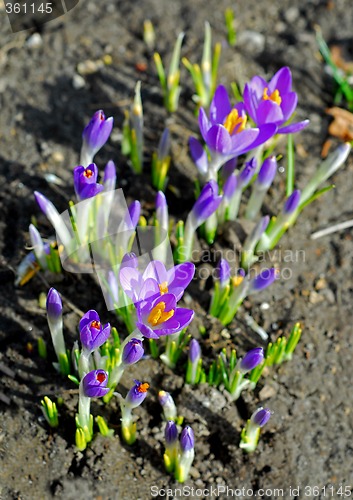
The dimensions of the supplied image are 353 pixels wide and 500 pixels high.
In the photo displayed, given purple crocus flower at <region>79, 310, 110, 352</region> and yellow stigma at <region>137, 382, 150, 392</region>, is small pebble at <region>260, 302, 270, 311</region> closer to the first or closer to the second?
yellow stigma at <region>137, 382, 150, 392</region>

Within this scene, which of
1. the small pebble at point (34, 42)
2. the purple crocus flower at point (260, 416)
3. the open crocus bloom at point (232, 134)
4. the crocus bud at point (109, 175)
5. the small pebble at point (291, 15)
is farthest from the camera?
the small pebble at point (291, 15)

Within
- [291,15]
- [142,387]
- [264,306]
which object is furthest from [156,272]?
[291,15]

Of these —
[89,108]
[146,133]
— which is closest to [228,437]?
[146,133]

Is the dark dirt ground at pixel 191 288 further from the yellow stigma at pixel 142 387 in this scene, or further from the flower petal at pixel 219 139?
the flower petal at pixel 219 139

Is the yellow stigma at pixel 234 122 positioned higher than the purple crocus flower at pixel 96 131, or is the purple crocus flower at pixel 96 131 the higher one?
the purple crocus flower at pixel 96 131

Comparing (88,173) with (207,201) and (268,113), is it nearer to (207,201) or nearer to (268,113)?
(207,201)

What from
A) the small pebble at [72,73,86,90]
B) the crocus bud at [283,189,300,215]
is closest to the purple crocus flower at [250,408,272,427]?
the crocus bud at [283,189,300,215]

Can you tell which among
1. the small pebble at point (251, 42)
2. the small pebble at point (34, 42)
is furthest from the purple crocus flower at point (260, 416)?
the small pebble at point (34, 42)
